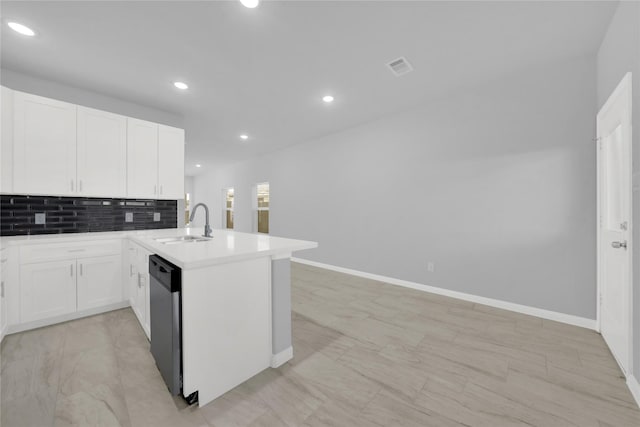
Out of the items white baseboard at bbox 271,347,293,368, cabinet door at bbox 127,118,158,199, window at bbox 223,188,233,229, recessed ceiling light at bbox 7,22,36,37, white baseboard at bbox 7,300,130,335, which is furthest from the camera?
window at bbox 223,188,233,229

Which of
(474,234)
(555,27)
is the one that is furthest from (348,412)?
(555,27)

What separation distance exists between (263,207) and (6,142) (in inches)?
203

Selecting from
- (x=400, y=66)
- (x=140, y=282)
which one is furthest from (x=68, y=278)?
(x=400, y=66)

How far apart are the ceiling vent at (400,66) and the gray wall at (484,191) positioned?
1.04 metres

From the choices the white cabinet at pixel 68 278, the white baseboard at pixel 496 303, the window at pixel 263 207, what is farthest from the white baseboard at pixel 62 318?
the window at pixel 263 207

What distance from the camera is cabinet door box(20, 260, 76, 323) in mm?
2346

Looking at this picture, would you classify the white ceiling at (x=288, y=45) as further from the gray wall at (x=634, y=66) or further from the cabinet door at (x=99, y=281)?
the cabinet door at (x=99, y=281)

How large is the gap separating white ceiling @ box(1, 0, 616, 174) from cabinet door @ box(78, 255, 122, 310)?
2.11 m

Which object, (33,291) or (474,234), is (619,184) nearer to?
(474,234)

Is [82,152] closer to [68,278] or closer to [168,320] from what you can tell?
[68,278]

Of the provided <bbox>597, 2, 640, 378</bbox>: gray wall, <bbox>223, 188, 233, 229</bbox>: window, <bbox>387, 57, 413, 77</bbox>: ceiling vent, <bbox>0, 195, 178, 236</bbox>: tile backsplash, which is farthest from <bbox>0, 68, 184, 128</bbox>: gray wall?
<bbox>223, 188, 233, 229</bbox>: window

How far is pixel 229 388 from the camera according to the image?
62.4 inches

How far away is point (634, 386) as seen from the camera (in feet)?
5.12

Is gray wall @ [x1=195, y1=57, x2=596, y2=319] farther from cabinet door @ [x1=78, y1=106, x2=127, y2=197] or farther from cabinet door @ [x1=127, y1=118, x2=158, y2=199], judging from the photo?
cabinet door @ [x1=78, y1=106, x2=127, y2=197]
